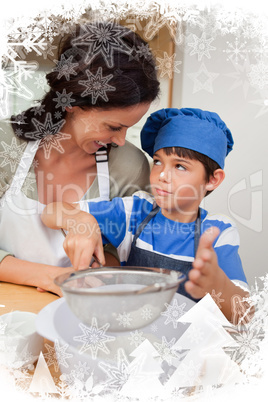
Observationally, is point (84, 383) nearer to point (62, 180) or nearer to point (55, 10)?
A: point (62, 180)

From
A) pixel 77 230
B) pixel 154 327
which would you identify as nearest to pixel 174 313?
pixel 154 327

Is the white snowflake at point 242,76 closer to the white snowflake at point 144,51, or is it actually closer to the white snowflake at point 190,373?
the white snowflake at point 144,51

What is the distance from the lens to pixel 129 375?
0.32 metres

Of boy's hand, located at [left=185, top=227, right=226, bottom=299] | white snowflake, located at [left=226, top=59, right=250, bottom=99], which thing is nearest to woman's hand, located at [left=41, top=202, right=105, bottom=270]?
boy's hand, located at [left=185, top=227, right=226, bottom=299]

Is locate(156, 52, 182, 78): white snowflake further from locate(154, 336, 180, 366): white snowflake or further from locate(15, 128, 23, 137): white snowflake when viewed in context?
locate(154, 336, 180, 366): white snowflake

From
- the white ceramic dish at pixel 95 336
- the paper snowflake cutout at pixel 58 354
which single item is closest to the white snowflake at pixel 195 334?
the white ceramic dish at pixel 95 336

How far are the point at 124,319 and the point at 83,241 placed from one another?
10 cm

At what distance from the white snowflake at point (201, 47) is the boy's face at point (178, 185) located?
11cm

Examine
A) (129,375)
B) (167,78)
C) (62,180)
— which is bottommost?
(129,375)

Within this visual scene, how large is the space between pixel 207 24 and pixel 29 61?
19 centimetres

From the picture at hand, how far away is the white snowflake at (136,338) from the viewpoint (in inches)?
13.0

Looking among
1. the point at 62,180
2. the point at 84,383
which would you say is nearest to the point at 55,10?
the point at 62,180

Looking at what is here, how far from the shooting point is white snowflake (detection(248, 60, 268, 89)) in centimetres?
39

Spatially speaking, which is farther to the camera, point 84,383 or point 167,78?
point 167,78
